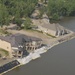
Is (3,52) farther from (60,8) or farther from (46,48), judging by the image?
(60,8)

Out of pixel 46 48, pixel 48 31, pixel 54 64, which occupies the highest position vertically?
pixel 48 31

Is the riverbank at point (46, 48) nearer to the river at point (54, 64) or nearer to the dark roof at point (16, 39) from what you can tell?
the river at point (54, 64)

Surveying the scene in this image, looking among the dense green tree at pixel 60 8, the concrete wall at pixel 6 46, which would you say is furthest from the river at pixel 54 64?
the dense green tree at pixel 60 8

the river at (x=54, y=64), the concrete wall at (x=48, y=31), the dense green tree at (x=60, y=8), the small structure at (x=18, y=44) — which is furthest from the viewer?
the dense green tree at (x=60, y=8)

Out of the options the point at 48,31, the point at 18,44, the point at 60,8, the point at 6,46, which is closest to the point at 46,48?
the point at 18,44

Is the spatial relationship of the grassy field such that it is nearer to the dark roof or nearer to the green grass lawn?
the green grass lawn

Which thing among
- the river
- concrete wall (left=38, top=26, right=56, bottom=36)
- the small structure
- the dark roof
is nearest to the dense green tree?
concrete wall (left=38, top=26, right=56, bottom=36)

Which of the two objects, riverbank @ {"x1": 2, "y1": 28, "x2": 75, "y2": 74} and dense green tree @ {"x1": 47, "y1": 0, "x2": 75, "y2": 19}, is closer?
riverbank @ {"x1": 2, "y1": 28, "x2": 75, "y2": 74}
